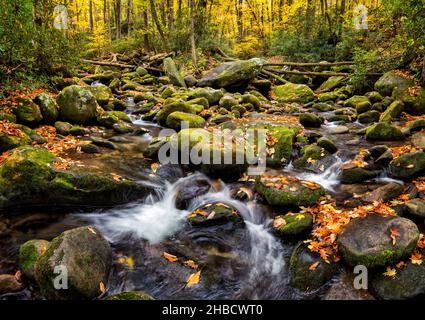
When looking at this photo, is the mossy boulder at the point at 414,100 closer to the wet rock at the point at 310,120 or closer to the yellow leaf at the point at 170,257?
the wet rock at the point at 310,120

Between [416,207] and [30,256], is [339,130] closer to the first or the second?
[416,207]

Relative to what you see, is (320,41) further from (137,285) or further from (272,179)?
(137,285)

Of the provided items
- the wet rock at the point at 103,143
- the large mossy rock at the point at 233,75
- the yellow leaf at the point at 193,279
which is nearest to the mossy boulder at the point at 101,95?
the wet rock at the point at 103,143

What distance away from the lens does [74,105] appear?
1037 centimetres

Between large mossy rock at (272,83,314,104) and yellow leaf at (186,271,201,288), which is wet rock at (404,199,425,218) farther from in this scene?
large mossy rock at (272,83,314,104)

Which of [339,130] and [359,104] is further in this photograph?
[359,104]

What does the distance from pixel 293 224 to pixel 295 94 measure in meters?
11.7

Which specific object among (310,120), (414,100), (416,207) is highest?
(414,100)

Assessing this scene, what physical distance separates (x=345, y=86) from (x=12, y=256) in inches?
632

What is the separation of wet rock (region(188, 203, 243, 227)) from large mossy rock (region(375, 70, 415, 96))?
32.7 feet

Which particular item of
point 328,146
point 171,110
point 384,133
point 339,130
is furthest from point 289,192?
point 171,110

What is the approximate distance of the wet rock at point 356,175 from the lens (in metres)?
7.00
